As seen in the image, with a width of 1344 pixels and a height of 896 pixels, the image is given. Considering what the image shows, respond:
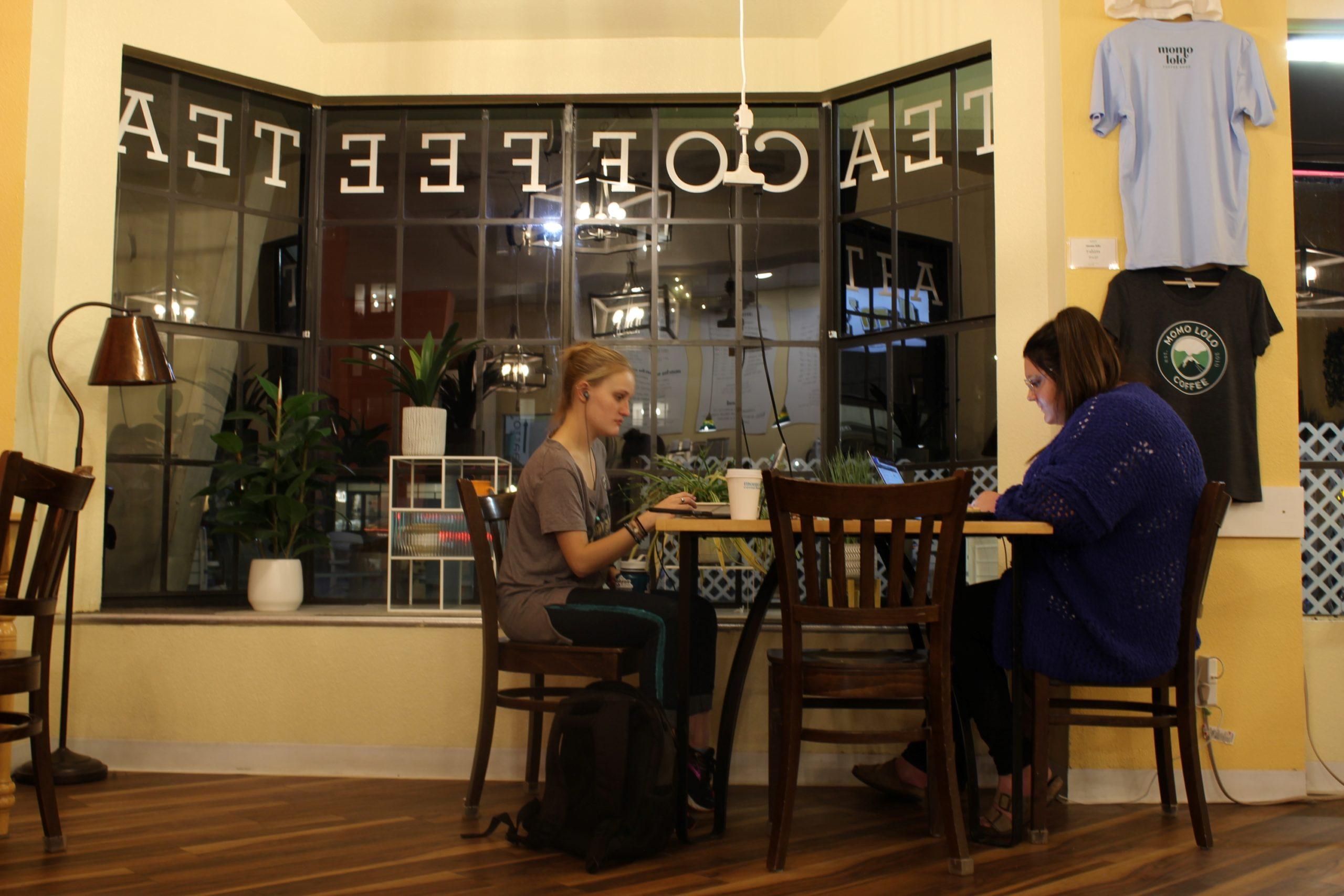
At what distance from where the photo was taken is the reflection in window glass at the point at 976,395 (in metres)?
3.89

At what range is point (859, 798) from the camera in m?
3.09

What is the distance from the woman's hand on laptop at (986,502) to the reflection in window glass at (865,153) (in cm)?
182

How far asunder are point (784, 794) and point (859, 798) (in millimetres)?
884

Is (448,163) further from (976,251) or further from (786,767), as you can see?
(786,767)

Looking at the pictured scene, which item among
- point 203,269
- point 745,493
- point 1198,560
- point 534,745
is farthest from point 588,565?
point 203,269

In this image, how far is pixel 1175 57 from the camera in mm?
3182

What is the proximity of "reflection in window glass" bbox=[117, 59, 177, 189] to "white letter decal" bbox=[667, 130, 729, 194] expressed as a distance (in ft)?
6.26

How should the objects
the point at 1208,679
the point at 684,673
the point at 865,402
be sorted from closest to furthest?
1. the point at 684,673
2. the point at 1208,679
3. the point at 865,402

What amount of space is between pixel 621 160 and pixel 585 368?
1.89 metres

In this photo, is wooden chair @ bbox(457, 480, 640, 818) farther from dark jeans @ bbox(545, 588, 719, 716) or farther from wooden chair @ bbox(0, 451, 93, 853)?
wooden chair @ bbox(0, 451, 93, 853)

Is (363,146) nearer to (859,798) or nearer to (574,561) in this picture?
(574,561)

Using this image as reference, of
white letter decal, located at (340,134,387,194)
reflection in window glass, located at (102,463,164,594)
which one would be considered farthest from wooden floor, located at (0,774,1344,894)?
white letter decal, located at (340,134,387,194)

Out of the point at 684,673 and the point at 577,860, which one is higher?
the point at 684,673

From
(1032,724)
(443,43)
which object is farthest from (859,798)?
(443,43)
